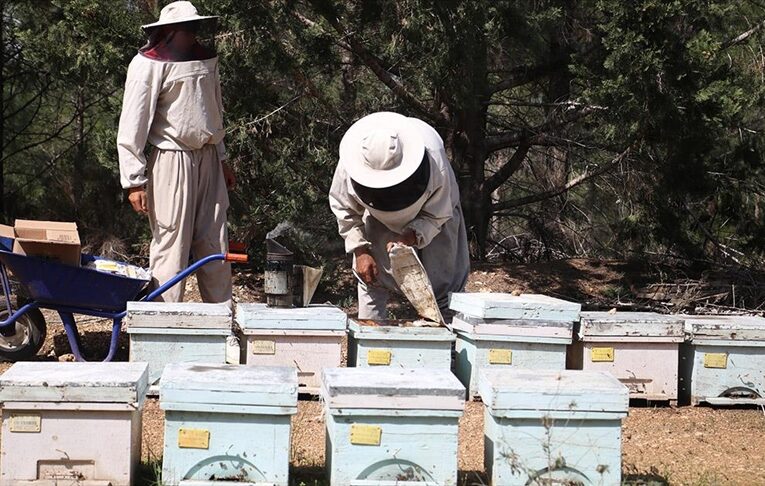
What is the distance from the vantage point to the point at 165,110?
5762 mm

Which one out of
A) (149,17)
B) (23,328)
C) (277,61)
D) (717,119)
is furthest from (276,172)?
(717,119)

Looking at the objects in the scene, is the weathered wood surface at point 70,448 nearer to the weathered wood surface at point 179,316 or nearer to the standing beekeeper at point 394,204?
the weathered wood surface at point 179,316

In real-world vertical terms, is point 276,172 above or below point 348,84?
below

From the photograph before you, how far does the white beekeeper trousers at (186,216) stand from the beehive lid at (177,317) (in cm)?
82

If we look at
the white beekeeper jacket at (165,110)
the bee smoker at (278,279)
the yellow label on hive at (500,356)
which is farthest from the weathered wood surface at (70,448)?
the white beekeeper jacket at (165,110)

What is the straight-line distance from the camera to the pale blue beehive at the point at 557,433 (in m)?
3.48

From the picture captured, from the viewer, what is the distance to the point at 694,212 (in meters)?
8.00

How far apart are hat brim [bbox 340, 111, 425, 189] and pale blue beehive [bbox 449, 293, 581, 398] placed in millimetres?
739

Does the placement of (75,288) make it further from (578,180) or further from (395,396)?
(578,180)

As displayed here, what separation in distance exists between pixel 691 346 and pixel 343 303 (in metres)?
3.42

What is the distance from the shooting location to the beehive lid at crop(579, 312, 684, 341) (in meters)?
5.15

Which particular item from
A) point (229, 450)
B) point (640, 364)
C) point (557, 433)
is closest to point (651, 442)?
point (640, 364)

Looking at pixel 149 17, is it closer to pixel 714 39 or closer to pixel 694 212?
pixel 714 39

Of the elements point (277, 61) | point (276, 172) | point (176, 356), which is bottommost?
point (176, 356)
